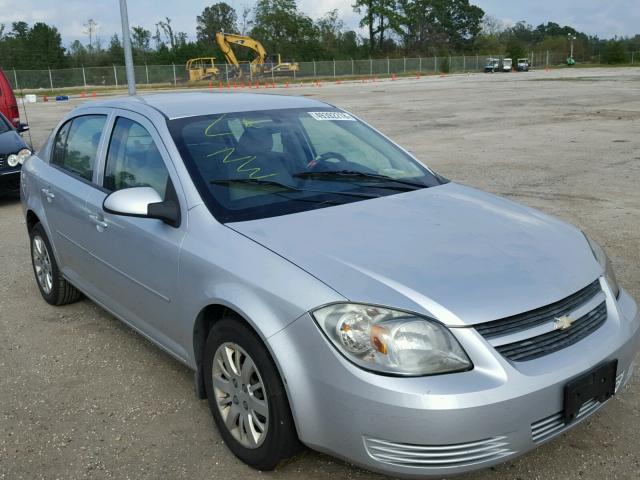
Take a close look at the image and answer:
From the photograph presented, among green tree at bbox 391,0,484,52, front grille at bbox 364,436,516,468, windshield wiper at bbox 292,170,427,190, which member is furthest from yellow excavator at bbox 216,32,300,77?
front grille at bbox 364,436,516,468

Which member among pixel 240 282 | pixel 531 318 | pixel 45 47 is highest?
pixel 45 47

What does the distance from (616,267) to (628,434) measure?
101 inches

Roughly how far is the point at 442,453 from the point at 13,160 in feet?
27.6

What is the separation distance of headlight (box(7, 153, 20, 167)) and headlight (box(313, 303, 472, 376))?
26.1 feet

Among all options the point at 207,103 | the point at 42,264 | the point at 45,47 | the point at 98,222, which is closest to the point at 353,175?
the point at 207,103

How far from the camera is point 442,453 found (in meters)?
2.31

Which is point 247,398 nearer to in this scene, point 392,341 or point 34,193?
point 392,341

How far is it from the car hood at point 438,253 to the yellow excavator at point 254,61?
5366 centimetres

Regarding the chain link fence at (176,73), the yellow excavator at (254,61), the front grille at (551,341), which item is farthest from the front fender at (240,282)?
the yellow excavator at (254,61)

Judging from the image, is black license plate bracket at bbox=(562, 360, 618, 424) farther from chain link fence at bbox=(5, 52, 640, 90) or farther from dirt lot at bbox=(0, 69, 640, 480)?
chain link fence at bbox=(5, 52, 640, 90)

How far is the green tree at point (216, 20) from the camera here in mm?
104188

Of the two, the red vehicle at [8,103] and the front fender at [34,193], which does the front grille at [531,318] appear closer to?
the front fender at [34,193]

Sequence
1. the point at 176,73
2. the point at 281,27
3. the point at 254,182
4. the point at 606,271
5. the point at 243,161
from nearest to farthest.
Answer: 1. the point at 606,271
2. the point at 254,182
3. the point at 243,161
4. the point at 176,73
5. the point at 281,27

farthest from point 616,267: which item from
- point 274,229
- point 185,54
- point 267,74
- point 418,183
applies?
point 185,54
